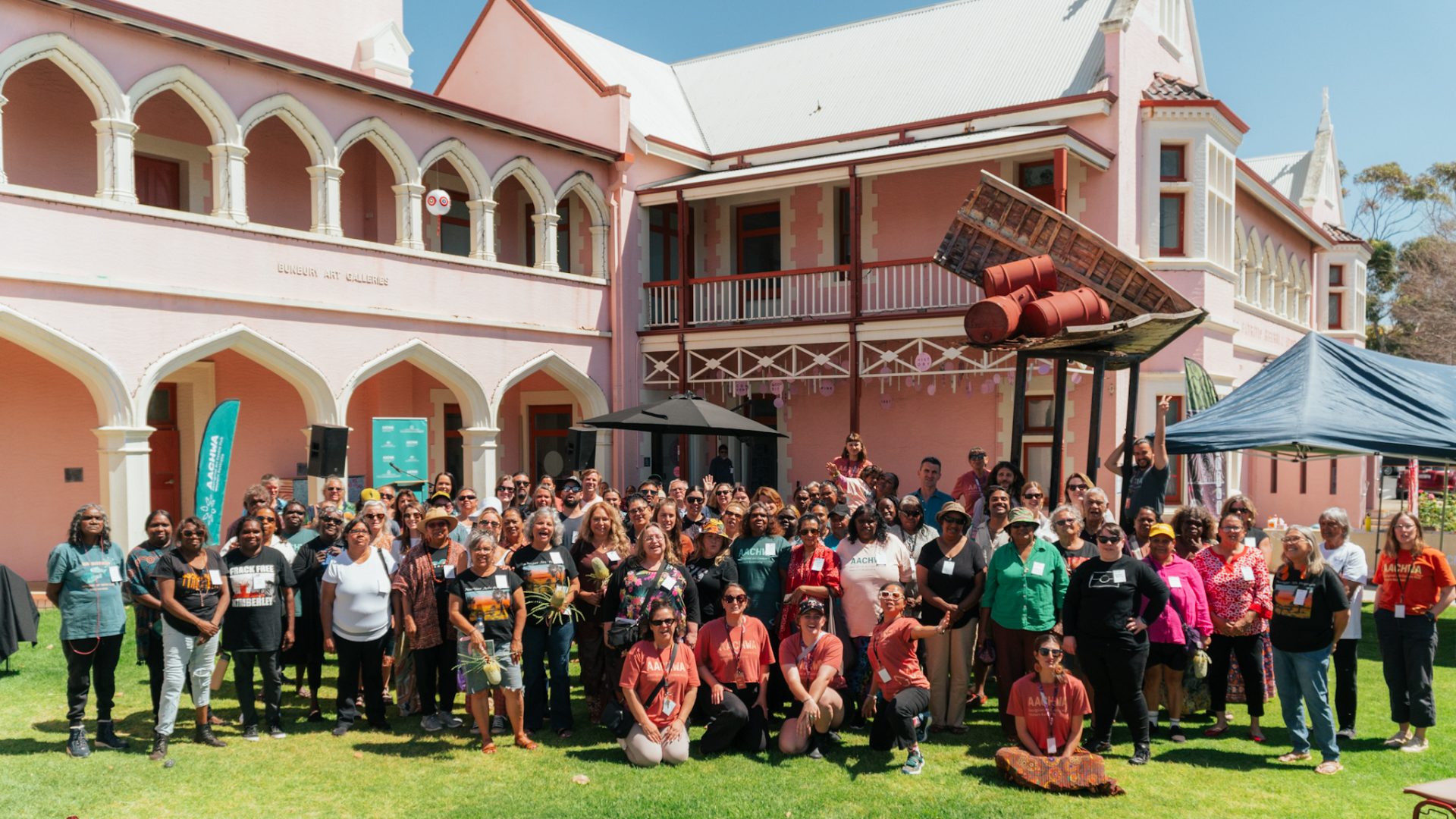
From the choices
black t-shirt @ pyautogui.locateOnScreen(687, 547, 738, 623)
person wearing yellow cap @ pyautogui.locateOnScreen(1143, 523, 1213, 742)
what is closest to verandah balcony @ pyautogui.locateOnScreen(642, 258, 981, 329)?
person wearing yellow cap @ pyautogui.locateOnScreen(1143, 523, 1213, 742)

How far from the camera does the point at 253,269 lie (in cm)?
1341

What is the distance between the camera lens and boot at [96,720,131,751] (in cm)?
709

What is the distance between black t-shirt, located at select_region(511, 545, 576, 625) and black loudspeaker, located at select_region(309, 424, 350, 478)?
6.42 meters

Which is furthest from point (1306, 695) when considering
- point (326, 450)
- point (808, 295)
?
point (808, 295)

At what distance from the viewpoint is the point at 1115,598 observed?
6.79 meters

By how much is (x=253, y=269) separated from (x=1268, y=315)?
18087 mm

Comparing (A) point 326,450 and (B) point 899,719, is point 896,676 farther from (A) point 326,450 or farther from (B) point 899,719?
(A) point 326,450

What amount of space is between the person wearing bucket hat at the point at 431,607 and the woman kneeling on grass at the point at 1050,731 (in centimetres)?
376

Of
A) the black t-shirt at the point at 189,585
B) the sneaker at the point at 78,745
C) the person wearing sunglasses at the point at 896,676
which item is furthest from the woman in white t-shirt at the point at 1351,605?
the sneaker at the point at 78,745

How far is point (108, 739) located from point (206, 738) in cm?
59

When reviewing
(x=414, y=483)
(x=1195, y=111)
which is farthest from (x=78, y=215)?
(x=1195, y=111)

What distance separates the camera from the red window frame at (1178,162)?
54.0 ft

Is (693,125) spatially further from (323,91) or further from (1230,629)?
(1230,629)

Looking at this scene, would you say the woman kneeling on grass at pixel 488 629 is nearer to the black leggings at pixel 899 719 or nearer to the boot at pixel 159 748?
the boot at pixel 159 748
